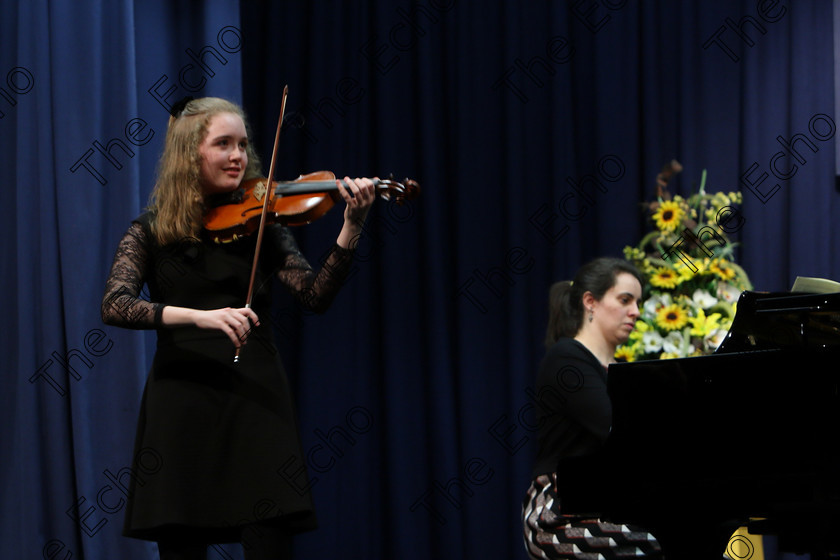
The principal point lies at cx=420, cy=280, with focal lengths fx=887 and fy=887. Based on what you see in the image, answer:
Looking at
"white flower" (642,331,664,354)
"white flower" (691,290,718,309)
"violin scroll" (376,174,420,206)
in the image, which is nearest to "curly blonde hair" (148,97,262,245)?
"violin scroll" (376,174,420,206)

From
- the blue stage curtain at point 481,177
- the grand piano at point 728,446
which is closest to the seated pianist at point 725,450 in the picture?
the grand piano at point 728,446

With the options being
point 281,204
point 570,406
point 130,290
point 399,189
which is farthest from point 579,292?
point 130,290

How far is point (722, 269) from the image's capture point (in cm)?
319

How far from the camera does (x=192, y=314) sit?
185cm

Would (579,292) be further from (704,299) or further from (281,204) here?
(281,204)

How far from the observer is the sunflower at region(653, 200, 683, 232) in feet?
10.9

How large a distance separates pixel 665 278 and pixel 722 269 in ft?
0.68

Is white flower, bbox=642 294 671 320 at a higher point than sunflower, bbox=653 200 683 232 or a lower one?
lower

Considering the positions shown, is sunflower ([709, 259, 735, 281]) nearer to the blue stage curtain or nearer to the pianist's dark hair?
the pianist's dark hair

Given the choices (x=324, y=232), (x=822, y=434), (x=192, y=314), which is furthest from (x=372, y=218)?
(x=822, y=434)

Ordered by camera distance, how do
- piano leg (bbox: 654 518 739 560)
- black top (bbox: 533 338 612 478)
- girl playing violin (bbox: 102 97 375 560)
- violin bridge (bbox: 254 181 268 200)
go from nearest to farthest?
girl playing violin (bbox: 102 97 375 560) → piano leg (bbox: 654 518 739 560) → violin bridge (bbox: 254 181 268 200) → black top (bbox: 533 338 612 478)

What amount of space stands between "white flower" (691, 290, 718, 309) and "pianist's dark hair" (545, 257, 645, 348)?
14.5 inches

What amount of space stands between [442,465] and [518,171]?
1299 millimetres

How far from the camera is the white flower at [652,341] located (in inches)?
122
